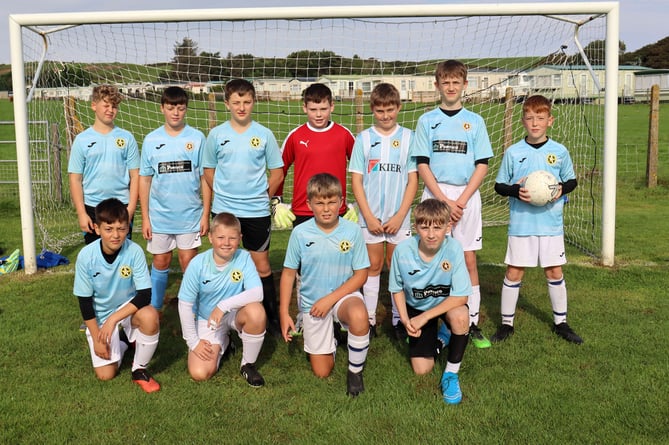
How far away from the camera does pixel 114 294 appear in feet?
12.3

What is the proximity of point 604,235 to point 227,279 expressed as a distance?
4.37 m

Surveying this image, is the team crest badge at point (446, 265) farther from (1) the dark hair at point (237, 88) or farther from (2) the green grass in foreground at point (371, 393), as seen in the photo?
(1) the dark hair at point (237, 88)

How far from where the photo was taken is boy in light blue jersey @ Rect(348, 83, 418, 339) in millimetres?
4301

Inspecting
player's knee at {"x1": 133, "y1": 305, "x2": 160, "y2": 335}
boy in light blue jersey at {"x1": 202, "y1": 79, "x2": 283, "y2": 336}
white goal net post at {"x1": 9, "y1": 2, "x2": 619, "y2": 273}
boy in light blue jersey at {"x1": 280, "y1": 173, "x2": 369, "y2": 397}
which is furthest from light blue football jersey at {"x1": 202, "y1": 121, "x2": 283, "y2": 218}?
white goal net post at {"x1": 9, "y1": 2, "x2": 619, "y2": 273}

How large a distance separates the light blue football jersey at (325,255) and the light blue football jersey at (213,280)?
10.4 inches

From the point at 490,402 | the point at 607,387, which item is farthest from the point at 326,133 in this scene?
the point at 607,387

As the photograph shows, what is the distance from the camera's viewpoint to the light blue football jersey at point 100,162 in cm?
446

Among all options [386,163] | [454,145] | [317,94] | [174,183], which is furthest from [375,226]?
[174,183]

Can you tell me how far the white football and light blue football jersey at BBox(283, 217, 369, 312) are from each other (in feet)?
4.34

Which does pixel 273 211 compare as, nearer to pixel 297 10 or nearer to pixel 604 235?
pixel 297 10

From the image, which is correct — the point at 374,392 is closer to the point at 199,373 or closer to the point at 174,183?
the point at 199,373

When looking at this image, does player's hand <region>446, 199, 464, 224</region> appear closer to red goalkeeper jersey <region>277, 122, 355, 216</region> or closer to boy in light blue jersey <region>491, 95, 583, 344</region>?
boy in light blue jersey <region>491, 95, 583, 344</region>

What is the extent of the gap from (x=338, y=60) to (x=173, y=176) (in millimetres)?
3708

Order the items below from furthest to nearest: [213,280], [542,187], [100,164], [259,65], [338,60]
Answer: [259,65] < [338,60] < [100,164] < [542,187] < [213,280]
